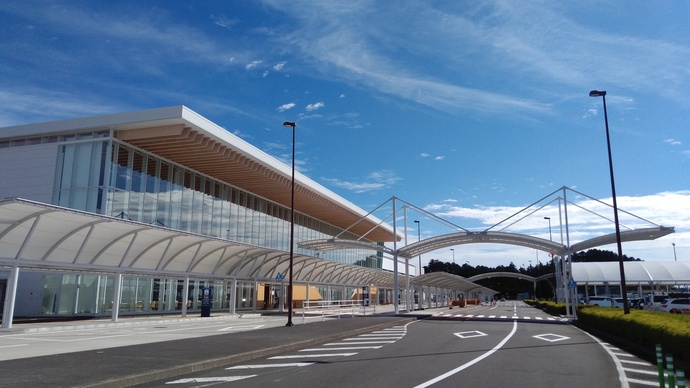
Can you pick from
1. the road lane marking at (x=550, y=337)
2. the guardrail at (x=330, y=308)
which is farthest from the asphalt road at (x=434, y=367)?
the guardrail at (x=330, y=308)

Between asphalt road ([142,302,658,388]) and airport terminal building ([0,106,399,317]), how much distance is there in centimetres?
1100

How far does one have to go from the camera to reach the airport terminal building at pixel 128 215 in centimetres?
2133

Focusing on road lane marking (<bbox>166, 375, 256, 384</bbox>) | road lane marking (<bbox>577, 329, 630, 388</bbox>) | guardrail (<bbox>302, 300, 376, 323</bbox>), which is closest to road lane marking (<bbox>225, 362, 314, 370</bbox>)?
road lane marking (<bbox>166, 375, 256, 384</bbox>)

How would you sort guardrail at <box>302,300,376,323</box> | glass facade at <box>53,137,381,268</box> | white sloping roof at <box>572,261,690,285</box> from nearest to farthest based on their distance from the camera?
glass facade at <box>53,137,381,268</box>
guardrail at <box>302,300,376,323</box>
white sloping roof at <box>572,261,690,285</box>

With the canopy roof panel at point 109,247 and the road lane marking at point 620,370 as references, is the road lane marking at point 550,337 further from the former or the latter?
the canopy roof panel at point 109,247

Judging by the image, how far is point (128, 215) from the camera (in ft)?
105

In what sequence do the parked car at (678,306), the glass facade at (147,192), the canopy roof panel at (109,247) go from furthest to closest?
the parked car at (678,306) → the glass facade at (147,192) → the canopy roof panel at (109,247)

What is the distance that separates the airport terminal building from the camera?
70.0 ft

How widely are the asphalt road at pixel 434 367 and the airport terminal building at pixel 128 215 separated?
11.0 metres

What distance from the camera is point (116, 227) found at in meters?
22.3

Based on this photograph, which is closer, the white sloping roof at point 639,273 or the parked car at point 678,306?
the parked car at point 678,306

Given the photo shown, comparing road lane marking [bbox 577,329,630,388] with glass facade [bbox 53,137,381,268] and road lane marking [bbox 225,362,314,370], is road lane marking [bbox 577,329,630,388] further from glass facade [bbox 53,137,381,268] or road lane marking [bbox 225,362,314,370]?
glass facade [bbox 53,137,381,268]

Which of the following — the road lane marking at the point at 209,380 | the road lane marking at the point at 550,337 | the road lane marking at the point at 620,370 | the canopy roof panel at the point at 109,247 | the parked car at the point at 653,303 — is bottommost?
the road lane marking at the point at 550,337

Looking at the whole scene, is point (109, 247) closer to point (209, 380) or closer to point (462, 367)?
point (209, 380)
